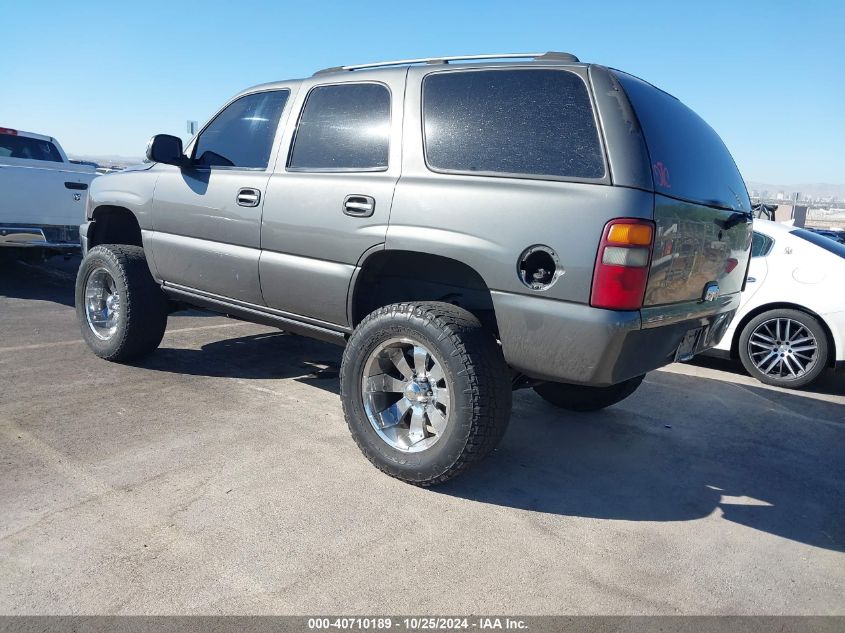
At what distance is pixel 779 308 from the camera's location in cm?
559

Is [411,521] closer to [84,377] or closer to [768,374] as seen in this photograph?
[84,377]

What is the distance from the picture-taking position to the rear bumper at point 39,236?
7027mm

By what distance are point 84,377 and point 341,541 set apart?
274 cm

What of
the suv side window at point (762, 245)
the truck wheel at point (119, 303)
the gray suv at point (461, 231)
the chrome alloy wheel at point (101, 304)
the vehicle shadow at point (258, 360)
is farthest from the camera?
the suv side window at point (762, 245)

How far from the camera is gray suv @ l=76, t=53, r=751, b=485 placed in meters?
2.67

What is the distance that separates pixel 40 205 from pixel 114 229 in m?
2.81

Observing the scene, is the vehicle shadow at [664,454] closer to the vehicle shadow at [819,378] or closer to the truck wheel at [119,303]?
the truck wheel at [119,303]

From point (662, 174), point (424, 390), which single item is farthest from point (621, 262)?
point (424, 390)

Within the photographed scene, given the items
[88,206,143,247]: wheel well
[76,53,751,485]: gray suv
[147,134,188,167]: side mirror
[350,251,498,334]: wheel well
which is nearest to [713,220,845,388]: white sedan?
[76,53,751,485]: gray suv

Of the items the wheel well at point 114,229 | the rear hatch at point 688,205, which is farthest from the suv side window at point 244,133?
the rear hatch at point 688,205

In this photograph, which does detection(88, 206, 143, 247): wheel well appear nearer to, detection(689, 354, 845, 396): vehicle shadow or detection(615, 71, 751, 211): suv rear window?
detection(615, 71, 751, 211): suv rear window

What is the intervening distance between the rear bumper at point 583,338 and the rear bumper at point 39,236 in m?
Answer: 6.38

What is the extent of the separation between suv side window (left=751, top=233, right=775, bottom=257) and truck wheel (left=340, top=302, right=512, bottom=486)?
3.87 metres

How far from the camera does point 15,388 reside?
4113 millimetres
